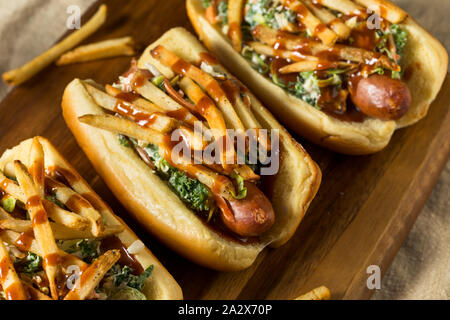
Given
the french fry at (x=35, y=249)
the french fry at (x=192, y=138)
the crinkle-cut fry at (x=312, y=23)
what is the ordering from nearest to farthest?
the french fry at (x=35, y=249)
the french fry at (x=192, y=138)
the crinkle-cut fry at (x=312, y=23)

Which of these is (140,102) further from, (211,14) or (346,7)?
(346,7)

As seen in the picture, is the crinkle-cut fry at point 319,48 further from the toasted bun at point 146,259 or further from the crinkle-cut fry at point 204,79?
the toasted bun at point 146,259

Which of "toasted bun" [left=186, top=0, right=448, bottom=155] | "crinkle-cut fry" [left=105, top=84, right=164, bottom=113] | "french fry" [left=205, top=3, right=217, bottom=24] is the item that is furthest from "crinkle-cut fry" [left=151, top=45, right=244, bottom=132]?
"french fry" [left=205, top=3, right=217, bottom=24]

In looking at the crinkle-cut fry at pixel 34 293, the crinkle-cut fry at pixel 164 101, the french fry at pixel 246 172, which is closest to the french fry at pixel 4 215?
the crinkle-cut fry at pixel 34 293

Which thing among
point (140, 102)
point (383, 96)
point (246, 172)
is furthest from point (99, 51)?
point (383, 96)

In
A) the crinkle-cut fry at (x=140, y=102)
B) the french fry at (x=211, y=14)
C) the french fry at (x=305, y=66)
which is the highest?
the french fry at (x=211, y=14)

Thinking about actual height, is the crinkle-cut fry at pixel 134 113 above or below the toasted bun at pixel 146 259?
above

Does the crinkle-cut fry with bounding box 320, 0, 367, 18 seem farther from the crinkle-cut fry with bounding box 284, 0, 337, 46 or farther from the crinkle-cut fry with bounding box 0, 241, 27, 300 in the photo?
the crinkle-cut fry with bounding box 0, 241, 27, 300
